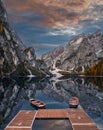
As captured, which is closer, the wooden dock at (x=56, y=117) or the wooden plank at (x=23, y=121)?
the wooden dock at (x=56, y=117)

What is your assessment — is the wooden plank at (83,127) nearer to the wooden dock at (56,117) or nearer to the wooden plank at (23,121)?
the wooden dock at (56,117)

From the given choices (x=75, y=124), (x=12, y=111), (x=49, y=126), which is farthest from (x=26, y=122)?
(x=12, y=111)

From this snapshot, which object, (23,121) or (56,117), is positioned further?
(56,117)

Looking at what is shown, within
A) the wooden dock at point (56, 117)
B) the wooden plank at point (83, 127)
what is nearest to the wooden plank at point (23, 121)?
the wooden dock at point (56, 117)

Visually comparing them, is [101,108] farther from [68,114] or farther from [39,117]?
[39,117]

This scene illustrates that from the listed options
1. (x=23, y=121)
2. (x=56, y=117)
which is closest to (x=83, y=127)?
(x=23, y=121)

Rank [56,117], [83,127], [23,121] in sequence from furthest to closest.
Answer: [56,117]
[23,121]
[83,127]

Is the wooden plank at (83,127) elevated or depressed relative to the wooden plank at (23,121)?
depressed

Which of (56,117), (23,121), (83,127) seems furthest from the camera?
(56,117)

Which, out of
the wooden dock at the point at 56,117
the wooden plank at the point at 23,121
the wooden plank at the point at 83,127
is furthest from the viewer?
the wooden plank at the point at 23,121

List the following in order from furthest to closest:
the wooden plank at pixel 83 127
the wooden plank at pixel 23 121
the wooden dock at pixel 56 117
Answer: the wooden plank at pixel 23 121
the wooden dock at pixel 56 117
the wooden plank at pixel 83 127

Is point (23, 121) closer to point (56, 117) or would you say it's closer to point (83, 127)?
point (56, 117)

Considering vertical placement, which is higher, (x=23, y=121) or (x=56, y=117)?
(x=23, y=121)

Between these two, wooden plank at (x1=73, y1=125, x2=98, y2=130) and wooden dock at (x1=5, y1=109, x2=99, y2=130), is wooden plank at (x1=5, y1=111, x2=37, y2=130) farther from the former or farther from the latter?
wooden plank at (x1=73, y1=125, x2=98, y2=130)
